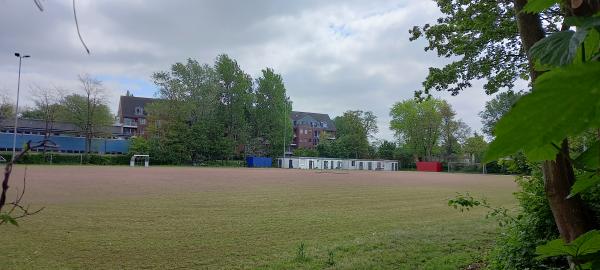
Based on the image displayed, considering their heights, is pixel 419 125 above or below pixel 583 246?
above

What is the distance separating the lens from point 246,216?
1328 centimetres

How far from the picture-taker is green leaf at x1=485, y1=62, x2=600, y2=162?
0.36m

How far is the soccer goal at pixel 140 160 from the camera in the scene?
72.1 meters

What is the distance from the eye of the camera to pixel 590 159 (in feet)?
1.86

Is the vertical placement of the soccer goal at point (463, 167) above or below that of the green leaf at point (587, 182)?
below

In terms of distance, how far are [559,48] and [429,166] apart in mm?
97308

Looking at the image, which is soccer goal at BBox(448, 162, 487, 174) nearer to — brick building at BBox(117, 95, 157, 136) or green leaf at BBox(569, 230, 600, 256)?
brick building at BBox(117, 95, 157, 136)

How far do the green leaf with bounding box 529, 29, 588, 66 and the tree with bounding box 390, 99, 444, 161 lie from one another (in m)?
99.1

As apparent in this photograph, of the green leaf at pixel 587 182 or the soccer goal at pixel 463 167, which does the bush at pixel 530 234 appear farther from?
the soccer goal at pixel 463 167

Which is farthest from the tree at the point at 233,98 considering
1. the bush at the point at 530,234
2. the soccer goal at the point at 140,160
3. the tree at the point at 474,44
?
the bush at the point at 530,234

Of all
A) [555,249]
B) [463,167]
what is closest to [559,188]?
[555,249]

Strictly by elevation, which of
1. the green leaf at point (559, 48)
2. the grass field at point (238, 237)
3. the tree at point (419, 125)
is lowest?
the grass field at point (238, 237)

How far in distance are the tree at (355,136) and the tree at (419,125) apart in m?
7.25

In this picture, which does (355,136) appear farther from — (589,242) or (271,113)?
(589,242)
